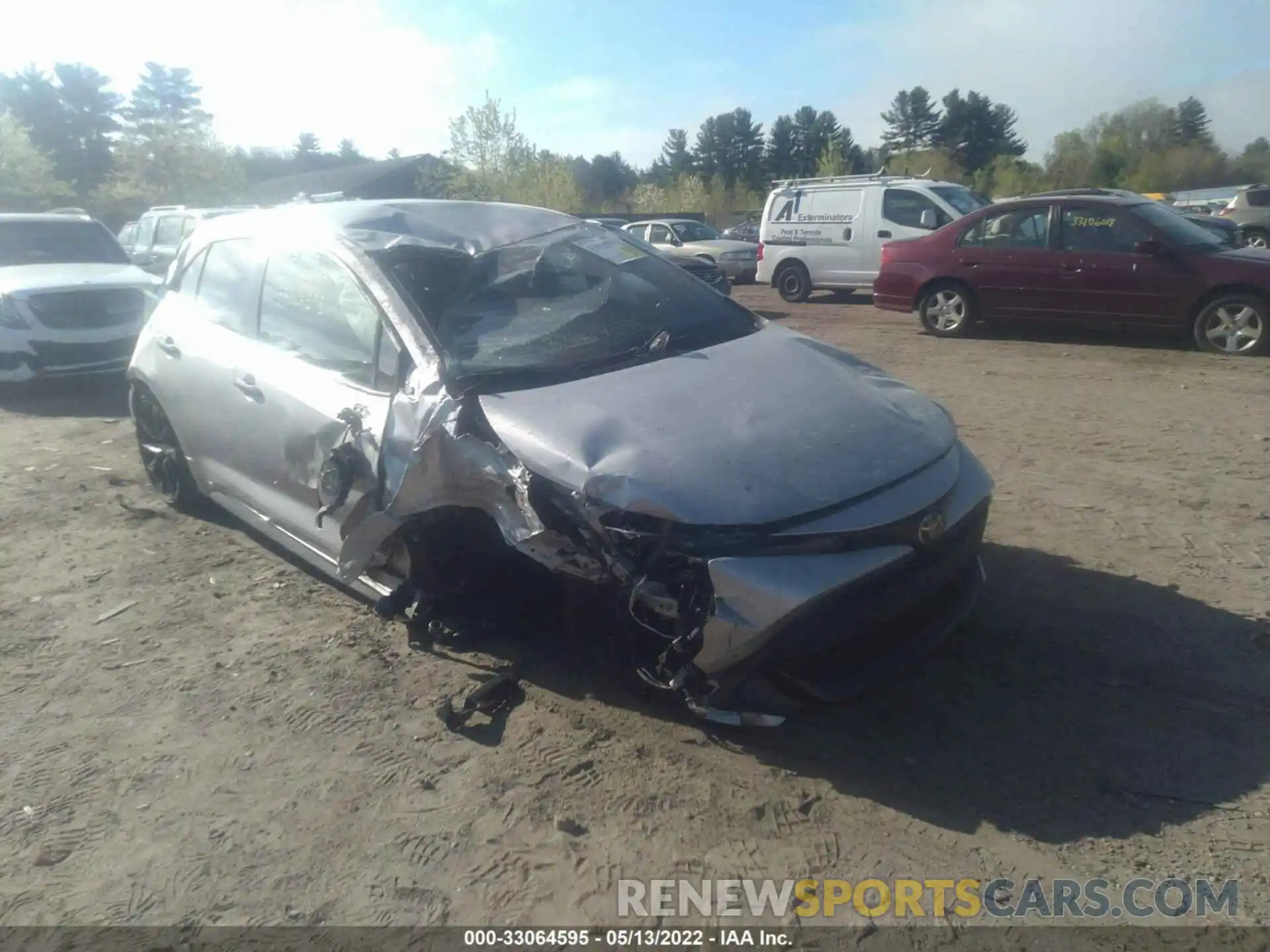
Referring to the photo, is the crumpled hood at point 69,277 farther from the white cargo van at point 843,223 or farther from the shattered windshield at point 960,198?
the shattered windshield at point 960,198

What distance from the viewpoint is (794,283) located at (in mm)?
16031

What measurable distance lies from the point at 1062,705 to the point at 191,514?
4966mm

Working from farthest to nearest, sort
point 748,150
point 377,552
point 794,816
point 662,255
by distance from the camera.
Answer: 1. point 748,150
2. point 662,255
3. point 377,552
4. point 794,816

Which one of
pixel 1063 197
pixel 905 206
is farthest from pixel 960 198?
pixel 1063 197

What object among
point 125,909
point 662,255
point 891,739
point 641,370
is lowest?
point 125,909

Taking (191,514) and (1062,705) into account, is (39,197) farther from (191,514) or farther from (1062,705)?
(1062,705)

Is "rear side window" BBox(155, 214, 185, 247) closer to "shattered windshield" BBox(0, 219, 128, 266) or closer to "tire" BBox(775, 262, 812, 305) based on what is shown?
"shattered windshield" BBox(0, 219, 128, 266)

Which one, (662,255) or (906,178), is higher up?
(906,178)

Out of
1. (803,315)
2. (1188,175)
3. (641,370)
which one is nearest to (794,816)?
(641,370)

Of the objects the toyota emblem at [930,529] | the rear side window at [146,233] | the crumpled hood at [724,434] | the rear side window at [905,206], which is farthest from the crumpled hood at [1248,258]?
the rear side window at [146,233]

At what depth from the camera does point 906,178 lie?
48.5ft

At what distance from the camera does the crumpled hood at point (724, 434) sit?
296 centimetres

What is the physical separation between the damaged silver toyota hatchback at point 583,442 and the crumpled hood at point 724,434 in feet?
0.03

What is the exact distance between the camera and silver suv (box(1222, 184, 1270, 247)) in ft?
70.3
